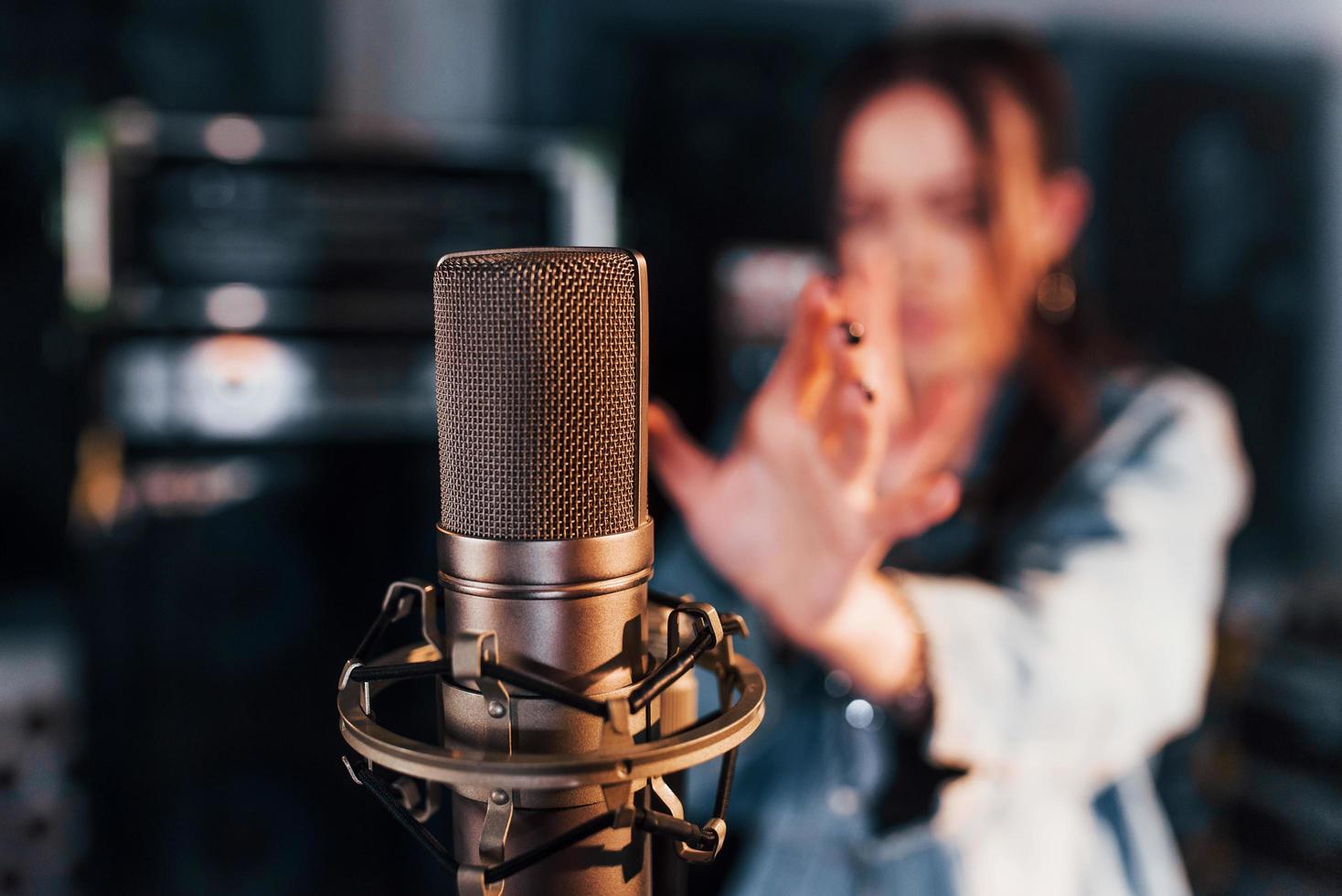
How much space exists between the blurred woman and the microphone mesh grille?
0.70 ft

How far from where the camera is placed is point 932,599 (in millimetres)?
905

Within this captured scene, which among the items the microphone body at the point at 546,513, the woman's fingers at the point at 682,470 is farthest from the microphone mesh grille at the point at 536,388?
the woman's fingers at the point at 682,470

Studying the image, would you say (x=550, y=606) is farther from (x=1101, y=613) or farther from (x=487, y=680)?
(x=1101, y=613)

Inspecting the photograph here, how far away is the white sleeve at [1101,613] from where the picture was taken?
91 centimetres

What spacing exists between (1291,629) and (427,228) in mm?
1746

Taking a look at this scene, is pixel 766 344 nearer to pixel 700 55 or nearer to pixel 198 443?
pixel 700 55

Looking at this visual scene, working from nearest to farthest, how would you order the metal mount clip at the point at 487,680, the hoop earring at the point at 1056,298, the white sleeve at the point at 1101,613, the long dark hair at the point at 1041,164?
the metal mount clip at the point at 487,680
the white sleeve at the point at 1101,613
the long dark hair at the point at 1041,164
the hoop earring at the point at 1056,298

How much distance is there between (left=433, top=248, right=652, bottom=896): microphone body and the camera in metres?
0.34

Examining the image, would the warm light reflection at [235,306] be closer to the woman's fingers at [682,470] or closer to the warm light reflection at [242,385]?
the warm light reflection at [242,385]

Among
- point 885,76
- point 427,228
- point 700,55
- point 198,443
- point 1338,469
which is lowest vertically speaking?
point 1338,469

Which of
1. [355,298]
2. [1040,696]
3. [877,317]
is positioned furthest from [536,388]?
[355,298]

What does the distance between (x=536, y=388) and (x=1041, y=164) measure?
1.20 m

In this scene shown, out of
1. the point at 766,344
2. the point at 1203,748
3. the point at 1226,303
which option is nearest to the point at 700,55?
the point at 766,344

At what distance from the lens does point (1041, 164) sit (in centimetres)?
135
